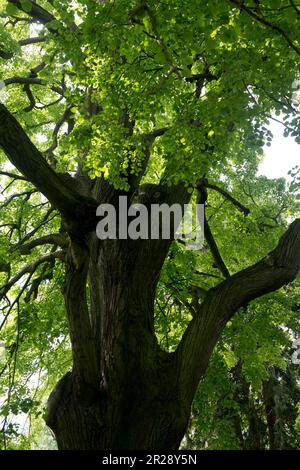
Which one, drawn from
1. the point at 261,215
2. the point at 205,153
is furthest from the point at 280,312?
the point at 205,153

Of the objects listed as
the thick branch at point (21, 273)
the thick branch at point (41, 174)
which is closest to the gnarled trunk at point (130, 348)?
the thick branch at point (41, 174)

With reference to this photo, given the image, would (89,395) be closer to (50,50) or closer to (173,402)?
(173,402)

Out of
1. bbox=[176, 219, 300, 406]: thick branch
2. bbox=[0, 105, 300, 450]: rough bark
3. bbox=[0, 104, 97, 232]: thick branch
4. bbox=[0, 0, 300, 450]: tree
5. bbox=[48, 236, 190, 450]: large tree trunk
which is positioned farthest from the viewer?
bbox=[176, 219, 300, 406]: thick branch

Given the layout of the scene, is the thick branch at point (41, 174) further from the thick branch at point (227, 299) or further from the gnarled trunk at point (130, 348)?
the thick branch at point (227, 299)

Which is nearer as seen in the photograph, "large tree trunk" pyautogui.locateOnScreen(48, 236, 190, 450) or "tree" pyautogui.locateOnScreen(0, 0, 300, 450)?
"tree" pyautogui.locateOnScreen(0, 0, 300, 450)

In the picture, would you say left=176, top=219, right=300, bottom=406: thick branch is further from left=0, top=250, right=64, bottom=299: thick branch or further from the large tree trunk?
left=0, top=250, right=64, bottom=299: thick branch

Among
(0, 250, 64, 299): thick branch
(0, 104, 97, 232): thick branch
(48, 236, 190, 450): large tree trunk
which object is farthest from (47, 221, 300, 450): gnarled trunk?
(0, 250, 64, 299): thick branch

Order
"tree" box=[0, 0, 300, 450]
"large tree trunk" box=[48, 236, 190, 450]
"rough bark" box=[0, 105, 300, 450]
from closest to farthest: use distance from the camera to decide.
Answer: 1. "tree" box=[0, 0, 300, 450]
2. "rough bark" box=[0, 105, 300, 450]
3. "large tree trunk" box=[48, 236, 190, 450]

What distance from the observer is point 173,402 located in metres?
4.68

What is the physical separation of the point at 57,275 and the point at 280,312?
174 inches

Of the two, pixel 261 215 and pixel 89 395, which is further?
pixel 261 215

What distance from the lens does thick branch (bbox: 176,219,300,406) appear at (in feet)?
16.2

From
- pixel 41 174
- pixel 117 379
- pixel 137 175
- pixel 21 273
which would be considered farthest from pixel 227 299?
pixel 41 174
